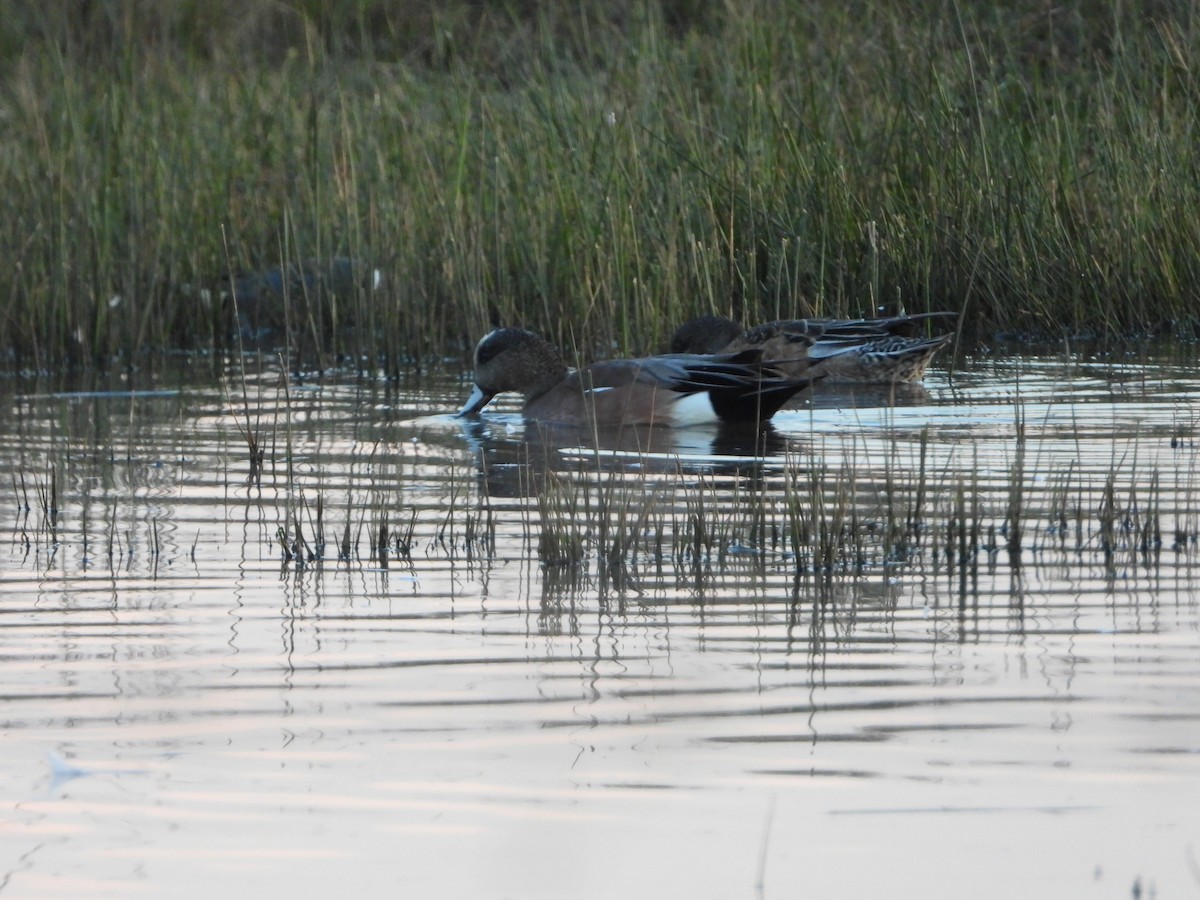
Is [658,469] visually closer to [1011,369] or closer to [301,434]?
[301,434]

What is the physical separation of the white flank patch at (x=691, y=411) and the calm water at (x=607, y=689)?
4.90ft

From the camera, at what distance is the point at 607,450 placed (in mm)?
7477

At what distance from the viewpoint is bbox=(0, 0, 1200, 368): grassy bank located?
995cm

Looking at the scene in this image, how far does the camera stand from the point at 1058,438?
6891 millimetres

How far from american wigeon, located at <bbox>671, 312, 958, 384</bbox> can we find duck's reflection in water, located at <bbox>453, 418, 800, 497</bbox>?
105cm

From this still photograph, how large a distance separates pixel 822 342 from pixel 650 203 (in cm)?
134

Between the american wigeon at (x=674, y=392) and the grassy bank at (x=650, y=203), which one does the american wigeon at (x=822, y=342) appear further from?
the american wigeon at (x=674, y=392)

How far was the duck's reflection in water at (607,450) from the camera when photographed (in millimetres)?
6727

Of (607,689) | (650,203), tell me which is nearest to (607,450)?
(650,203)

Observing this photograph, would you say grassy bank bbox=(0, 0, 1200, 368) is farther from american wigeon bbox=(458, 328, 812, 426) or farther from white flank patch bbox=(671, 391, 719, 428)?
white flank patch bbox=(671, 391, 719, 428)

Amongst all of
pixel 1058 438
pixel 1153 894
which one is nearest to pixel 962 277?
pixel 1058 438

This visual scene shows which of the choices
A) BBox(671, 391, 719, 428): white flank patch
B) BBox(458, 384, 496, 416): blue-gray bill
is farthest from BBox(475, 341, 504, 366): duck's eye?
BBox(671, 391, 719, 428): white flank patch

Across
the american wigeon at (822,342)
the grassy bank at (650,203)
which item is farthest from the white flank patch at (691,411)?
the grassy bank at (650,203)

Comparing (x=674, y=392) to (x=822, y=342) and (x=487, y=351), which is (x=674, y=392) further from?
(x=822, y=342)
